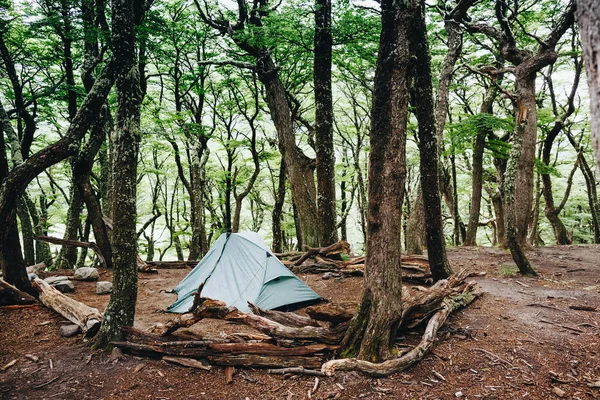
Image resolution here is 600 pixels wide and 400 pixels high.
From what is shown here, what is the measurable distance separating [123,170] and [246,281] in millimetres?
3672

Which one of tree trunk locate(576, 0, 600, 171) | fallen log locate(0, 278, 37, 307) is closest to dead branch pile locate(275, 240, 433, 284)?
fallen log locate(0, 278, 37, 307)

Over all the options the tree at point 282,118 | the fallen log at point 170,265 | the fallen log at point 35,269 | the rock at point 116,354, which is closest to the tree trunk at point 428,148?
the tree at point 282,118

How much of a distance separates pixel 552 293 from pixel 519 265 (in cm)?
146

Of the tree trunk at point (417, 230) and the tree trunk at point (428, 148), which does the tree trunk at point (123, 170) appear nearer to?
the tree trunk at point (428, 148)

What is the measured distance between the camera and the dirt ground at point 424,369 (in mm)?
3574

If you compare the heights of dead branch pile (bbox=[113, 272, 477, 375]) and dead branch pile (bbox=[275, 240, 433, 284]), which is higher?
dead branch pile (bbox=[275, 240, 433, 284])

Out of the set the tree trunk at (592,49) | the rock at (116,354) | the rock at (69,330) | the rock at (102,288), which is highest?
the tree trunk at (592,49)

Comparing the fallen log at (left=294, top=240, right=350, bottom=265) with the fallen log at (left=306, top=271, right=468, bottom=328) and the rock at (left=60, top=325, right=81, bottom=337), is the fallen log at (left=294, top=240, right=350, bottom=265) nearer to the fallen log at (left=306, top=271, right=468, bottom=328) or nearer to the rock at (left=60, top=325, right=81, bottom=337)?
the fallen log at (left=306, top=271, right=468, bottom=328)

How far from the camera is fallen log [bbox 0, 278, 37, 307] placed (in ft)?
20.5

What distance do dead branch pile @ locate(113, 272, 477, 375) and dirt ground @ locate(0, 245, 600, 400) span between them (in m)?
0.15

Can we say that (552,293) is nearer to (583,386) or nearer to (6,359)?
(583,386)

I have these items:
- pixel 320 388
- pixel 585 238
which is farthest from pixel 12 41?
pixel 585 238

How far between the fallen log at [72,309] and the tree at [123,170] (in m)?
0.55

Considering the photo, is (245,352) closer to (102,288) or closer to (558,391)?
(558,391)
